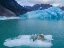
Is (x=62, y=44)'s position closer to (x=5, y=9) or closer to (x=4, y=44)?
(x=4, y=44)

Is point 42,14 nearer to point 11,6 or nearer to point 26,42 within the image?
point 11,6

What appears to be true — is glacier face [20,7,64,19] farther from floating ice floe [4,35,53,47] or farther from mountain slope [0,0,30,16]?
floating ice floe [4,35,53,47]

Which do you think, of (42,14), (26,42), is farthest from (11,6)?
(26,42)

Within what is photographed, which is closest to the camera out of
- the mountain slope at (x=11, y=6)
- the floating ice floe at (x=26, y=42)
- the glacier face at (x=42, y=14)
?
the floating ice floe at (x=26, y=42)

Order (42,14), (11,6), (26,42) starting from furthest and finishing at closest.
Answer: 1. (42,14)
2. (11,6)
3. (26,42)

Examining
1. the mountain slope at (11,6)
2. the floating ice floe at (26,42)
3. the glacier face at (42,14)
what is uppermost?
the mountain slope at (11,6)

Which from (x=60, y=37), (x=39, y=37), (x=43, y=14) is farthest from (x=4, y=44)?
(x=43, y=14)

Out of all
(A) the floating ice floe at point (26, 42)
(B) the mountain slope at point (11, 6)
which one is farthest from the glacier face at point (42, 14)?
(A) the floating ice floe at point (26, 42)

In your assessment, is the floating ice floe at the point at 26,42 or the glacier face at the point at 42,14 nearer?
the floating ice floe at the point at 26,42

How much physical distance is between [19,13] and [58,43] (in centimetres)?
295

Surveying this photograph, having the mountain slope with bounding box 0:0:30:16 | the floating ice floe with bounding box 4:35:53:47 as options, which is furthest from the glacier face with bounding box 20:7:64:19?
the floating ice floe with bounding box 4:35:53:47

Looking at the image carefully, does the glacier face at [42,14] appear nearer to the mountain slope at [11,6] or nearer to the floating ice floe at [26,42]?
the mountain slope at [11,6]

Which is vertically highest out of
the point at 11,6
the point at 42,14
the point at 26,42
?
the point at 11,6

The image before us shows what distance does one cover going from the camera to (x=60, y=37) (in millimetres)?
2908
